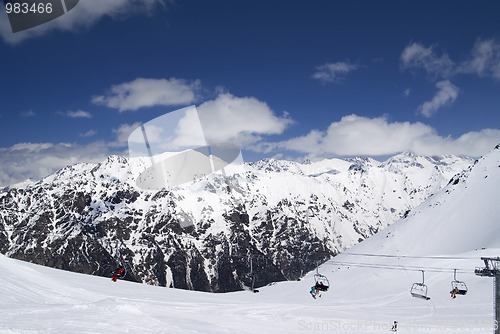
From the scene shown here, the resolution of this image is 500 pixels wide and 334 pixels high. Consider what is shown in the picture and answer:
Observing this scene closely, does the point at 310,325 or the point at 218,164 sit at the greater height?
the point at 218,164

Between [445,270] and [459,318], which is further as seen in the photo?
[445,270]

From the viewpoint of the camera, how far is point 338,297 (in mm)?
71250

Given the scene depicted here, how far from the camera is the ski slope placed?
18.7 meters

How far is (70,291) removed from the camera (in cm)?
2588

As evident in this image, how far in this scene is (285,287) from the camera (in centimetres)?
8006

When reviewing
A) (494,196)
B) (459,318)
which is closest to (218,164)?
(459,318)

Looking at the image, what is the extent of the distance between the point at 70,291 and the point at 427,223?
385ft

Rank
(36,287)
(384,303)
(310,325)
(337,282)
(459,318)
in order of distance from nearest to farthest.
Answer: (36,287), (310,325), (459,318), (384,303), (337,282)

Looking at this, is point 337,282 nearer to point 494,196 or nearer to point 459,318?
point 459,318

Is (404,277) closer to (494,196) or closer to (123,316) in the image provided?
(494,196)

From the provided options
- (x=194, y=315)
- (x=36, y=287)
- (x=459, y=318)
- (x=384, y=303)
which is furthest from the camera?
(x=384, y=303)

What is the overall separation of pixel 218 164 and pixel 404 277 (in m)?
65.8

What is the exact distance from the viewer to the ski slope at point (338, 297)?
1870cm

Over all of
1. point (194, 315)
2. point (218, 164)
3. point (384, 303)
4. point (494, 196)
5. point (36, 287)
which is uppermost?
point (494, 196)
